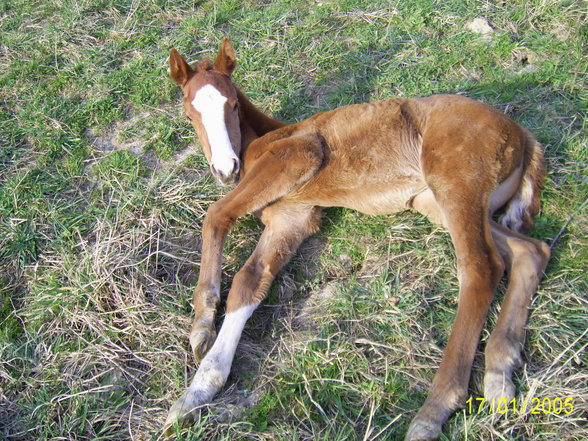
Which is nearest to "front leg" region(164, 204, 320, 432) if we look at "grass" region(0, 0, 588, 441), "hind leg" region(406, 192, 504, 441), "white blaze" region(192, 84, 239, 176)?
"grass" region(0, 0, 588, 441)

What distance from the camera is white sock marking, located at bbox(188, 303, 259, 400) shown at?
2.98 meters

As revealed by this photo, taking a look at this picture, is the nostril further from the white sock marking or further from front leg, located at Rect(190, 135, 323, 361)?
the white sock marking

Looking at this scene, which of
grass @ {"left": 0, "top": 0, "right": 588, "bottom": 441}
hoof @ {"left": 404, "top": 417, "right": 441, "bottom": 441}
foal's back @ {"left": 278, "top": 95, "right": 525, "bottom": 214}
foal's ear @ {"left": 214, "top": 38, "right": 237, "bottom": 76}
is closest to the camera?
hoof @ {"left": 404, "top": 417, "right": 441, "bottom": 441}

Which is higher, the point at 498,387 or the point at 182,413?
the point at 182,413

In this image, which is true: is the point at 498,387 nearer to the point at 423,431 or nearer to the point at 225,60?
the point at 423,431

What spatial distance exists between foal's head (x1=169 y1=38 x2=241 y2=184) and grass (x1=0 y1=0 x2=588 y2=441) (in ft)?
1.93

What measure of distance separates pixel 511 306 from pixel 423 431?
1.06m

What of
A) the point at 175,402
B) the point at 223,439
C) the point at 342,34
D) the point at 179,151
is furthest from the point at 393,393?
the point at 342,34

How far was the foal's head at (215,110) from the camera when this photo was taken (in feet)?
12.4

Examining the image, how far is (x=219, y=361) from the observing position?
10.2 ft

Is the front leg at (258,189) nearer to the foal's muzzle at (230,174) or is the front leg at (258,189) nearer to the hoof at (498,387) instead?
the foal's muzzle at (230,174)
